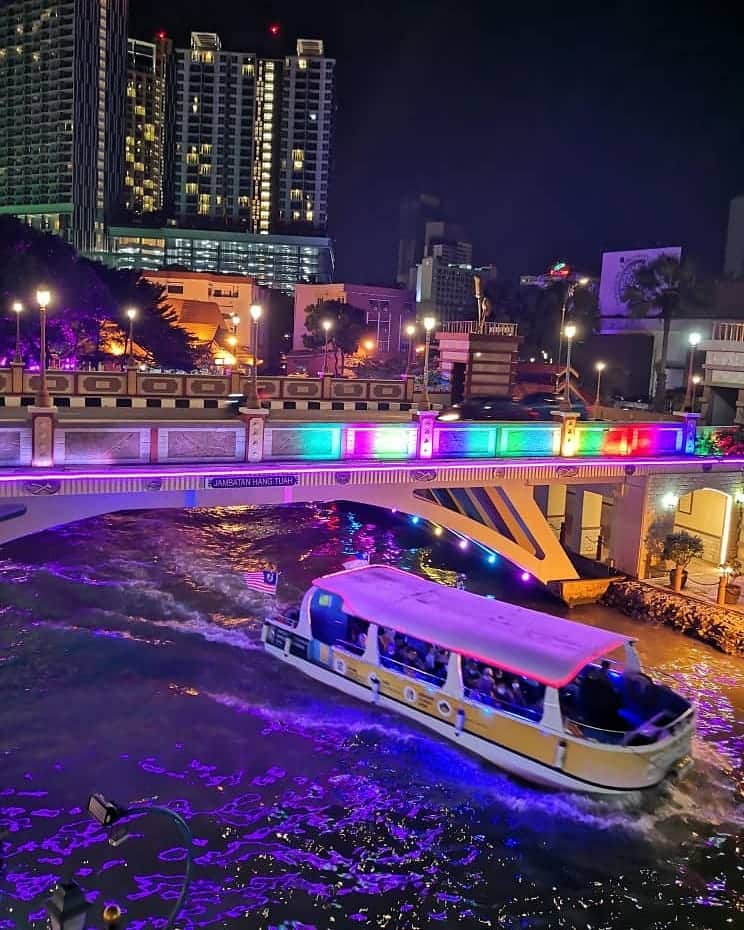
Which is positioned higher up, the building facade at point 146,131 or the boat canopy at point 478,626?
the building facade at point 146,131

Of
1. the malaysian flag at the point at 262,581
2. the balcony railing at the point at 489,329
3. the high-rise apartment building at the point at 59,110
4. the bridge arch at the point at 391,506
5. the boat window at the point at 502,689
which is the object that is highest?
the high-rise apartment building at the point at 59,110

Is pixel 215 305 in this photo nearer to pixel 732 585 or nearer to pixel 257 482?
pixel 732 585

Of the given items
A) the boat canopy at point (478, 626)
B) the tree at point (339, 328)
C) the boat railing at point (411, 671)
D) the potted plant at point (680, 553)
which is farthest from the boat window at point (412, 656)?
the tree at point (339, 328)

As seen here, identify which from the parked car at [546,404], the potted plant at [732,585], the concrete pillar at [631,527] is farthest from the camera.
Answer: the parked car at [546,404]

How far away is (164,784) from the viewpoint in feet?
51.3

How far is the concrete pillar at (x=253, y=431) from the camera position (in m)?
19.6

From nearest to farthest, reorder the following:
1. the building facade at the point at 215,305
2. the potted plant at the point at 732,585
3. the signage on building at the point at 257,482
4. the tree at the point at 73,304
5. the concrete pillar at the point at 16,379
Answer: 1. the signage on building at the point at 257,482
2. the potted plant at the point at 732,585
3. the concrete pillar at the point at 16,379
4. the tree at the point at 73,304
5. the building facade at the point at 215,305

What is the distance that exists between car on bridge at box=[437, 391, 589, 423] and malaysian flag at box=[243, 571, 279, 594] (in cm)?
987

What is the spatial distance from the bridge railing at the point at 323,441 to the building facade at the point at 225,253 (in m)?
94.2

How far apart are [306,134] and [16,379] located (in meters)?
118

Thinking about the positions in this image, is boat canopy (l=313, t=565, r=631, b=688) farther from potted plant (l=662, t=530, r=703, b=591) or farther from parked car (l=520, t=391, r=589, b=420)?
parked car (l=520, t=391, r=589, b=420)

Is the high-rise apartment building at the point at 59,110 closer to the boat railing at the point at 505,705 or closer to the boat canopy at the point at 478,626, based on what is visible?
the boat canopy at the point at 478,626

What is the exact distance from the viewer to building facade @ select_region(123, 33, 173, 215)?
141m

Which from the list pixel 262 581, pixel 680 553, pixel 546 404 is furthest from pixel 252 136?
pixel 680 553
